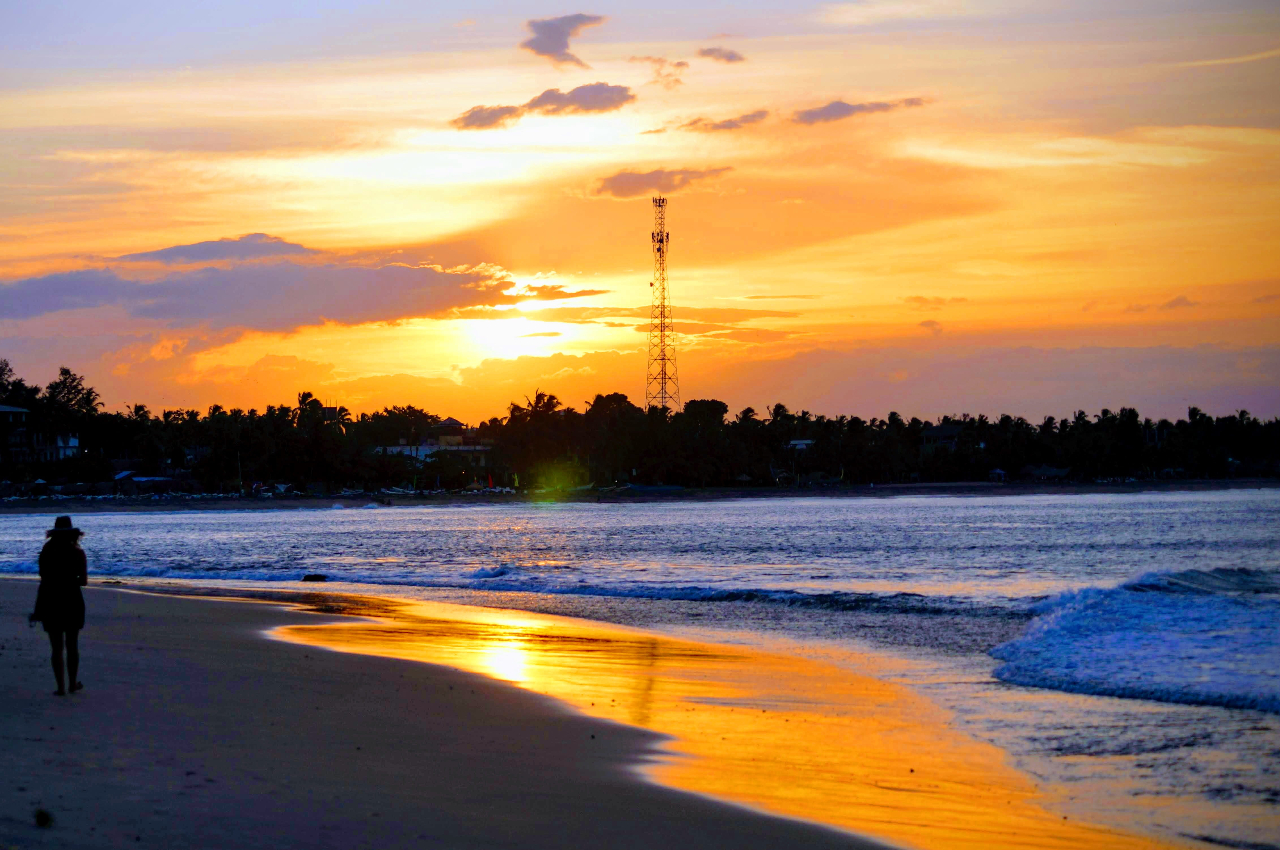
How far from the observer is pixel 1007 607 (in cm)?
2523

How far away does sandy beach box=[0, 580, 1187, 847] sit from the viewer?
743 cm

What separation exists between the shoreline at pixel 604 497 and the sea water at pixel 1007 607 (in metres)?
62.7

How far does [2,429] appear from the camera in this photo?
5674 inches

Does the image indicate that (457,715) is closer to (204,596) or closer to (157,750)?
(157,750)

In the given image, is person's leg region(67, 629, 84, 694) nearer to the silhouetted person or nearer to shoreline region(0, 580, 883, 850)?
the silhouetted person

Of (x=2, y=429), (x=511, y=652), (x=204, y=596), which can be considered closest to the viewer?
(x=511, y=652)

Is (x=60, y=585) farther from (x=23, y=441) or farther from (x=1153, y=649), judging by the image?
(x=23, y=441)

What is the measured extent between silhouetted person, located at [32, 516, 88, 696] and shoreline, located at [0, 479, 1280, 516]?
11805 centimetres

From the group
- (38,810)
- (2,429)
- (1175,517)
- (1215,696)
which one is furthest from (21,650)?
(2,429)

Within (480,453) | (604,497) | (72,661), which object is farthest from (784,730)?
(480,453)

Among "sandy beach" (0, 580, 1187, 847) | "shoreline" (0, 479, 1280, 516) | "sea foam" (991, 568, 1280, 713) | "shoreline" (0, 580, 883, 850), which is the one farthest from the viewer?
"shoreline" (0, 479, 1280, 516)

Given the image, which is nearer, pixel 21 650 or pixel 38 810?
pixel 38 810

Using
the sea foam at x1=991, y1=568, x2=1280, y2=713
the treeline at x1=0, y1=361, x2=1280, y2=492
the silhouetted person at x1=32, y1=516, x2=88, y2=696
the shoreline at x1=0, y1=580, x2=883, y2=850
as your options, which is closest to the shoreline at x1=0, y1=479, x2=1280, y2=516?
the treeline at x1=0, y1=361, x2=1280, y2=492

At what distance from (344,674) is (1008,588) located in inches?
853
